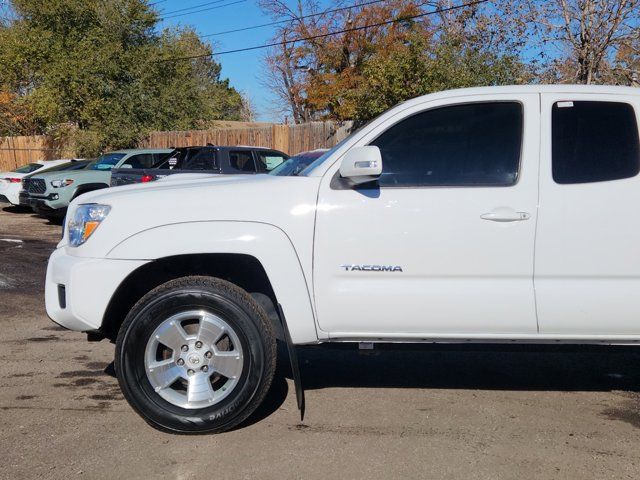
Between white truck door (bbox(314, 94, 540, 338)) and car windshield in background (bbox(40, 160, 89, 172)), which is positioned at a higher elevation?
car windshield in background (bbox(40, 160, 89, 172))

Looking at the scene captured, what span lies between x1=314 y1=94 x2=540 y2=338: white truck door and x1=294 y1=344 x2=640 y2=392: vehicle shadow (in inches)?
31.9

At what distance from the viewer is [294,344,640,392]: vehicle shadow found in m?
5.03

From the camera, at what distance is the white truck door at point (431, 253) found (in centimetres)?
391

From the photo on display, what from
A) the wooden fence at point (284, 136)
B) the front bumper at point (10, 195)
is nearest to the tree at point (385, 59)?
the wooden fence at point (284, 136)

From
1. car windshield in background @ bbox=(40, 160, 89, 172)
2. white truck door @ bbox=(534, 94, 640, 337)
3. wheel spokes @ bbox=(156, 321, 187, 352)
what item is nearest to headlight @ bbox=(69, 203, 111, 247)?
wheel spokes @ bbox=(156, 321, 187, 352)

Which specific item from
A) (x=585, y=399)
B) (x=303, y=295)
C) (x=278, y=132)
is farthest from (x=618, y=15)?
(x=303, y=295)

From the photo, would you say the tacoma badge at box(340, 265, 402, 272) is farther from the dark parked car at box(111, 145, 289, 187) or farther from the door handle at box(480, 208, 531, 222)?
the dark parked car at box(111, 145, 289, 187)

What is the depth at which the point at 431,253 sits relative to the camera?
12.8 ft

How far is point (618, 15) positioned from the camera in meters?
16.0

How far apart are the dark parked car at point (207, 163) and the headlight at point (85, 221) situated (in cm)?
849

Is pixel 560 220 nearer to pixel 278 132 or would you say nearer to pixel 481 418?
pixel 481 418

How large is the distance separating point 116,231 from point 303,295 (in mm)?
1205

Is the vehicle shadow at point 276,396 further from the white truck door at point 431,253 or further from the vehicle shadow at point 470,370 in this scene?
the white truck door at point 431,253

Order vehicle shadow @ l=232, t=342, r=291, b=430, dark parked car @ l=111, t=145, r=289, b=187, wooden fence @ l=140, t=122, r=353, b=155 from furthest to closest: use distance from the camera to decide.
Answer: wooden fence @ l=140, t=122, r=353, b=155 < dark parked car @ l=111, t=145, r=289, b=187 < vehicle shadow @ l=232, t=342, r=291, b=430
